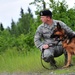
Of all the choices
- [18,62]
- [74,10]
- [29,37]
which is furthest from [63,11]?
[18,62]

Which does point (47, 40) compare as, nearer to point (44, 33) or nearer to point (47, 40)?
point (47, 40)

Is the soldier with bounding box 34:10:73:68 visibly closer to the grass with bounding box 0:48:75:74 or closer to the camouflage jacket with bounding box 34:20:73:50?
the camouflage jacket with bounding box 34:20:73:50

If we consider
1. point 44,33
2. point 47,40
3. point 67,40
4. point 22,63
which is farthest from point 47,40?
point 22,63

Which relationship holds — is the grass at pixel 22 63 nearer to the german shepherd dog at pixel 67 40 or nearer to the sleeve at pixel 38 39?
the german shepherd dog at pixel 67 40

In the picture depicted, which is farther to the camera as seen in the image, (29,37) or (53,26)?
(29,37)

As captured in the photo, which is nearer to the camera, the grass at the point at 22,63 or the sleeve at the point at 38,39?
the sleeve at the point at 38,39

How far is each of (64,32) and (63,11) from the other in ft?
35.0

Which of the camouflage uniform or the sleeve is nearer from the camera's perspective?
the camouflage uniform

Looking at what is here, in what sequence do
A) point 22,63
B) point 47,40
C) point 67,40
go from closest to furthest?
point 67,40 < point 47,40 < point 22,63

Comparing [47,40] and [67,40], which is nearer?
[67,40]

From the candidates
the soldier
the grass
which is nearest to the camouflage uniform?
the soldier

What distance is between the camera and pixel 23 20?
98250mm

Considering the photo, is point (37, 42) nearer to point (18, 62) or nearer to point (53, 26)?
point (53, 26)

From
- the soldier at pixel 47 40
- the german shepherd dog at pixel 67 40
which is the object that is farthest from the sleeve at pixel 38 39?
the german shepherd dog at pixel 67 40
